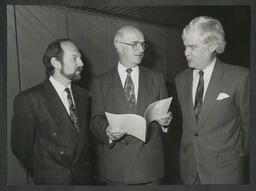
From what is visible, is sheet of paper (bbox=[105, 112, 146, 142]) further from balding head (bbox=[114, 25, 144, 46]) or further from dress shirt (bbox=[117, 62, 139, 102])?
balding head (bbox=[114, 25, 144, 46])

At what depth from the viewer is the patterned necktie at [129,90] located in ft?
7.85

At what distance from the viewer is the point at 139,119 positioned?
227cm

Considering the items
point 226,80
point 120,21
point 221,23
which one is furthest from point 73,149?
point 221,23

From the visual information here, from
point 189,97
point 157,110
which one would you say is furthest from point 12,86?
point 189,97

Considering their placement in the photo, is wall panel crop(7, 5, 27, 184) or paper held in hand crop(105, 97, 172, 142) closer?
paper held in hand crop(105, 97, 172, 142)

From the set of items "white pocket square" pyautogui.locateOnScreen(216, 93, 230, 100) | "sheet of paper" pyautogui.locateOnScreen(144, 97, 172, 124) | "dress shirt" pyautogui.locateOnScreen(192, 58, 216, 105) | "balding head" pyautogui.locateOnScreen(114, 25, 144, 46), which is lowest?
"sheet of paper" pyautogui.locateOnScreen(144, 97, 172, 124)

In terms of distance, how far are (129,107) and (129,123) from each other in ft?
0.44

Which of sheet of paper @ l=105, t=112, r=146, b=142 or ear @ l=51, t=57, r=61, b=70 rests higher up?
ear @ l=51, t=57, r=61, b=70

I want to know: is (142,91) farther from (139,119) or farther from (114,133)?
(114,133)

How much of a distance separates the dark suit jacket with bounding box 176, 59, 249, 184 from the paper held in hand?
0.14 meters

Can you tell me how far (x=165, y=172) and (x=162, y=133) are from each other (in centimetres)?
27

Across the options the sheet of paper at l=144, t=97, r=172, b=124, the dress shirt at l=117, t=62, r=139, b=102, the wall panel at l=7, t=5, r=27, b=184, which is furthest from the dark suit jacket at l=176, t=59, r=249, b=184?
the wall panel at l=7, t=5, r=27, b=184

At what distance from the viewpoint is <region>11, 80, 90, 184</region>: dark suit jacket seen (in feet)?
7.82

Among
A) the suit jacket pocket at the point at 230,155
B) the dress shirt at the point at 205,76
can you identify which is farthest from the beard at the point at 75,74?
the suit jacket pocket at the point at 230,155
